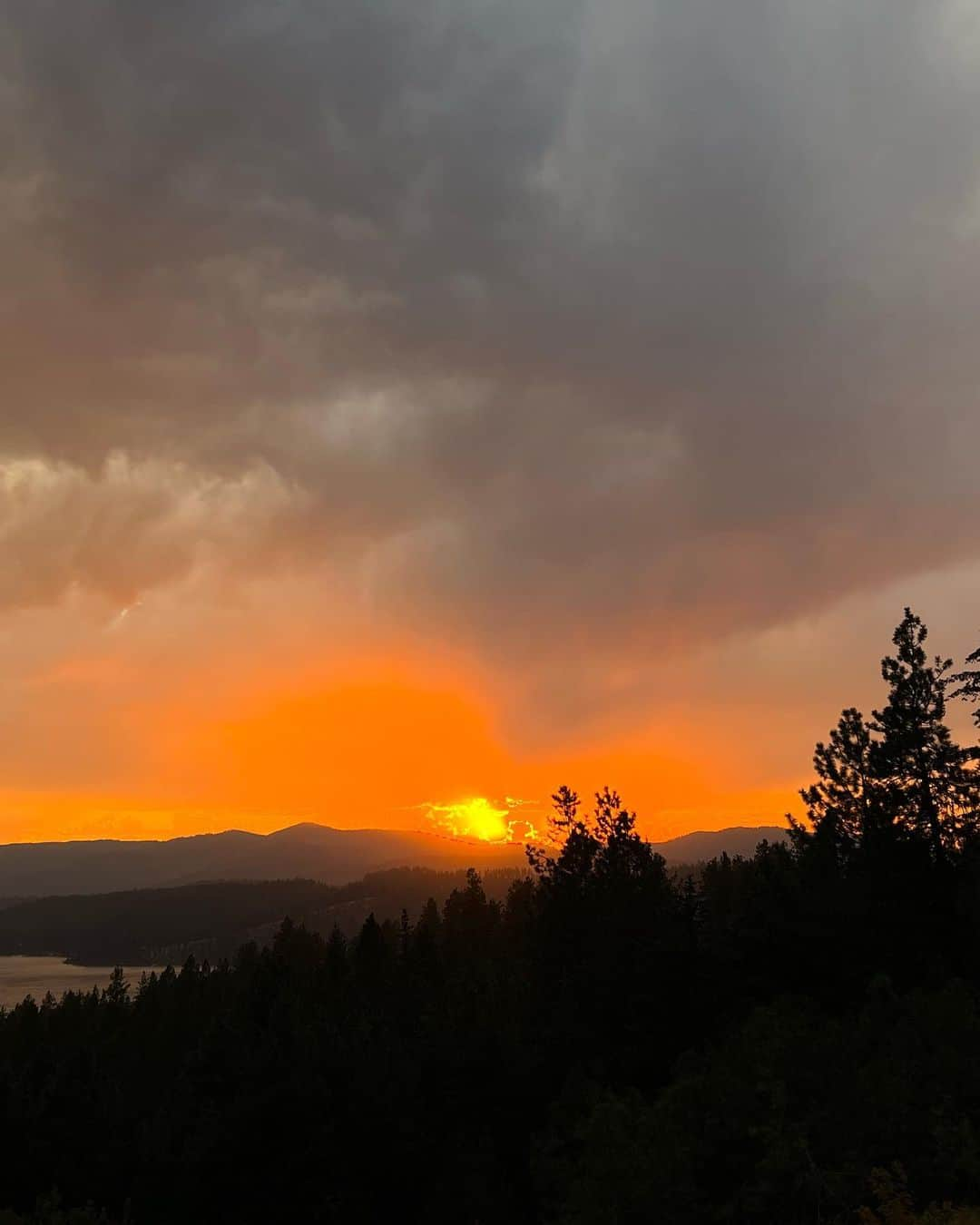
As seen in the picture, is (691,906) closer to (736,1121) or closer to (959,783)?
(959,783)

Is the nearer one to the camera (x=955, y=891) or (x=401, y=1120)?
(x=401, y=1120)

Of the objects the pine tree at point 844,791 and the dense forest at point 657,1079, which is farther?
the pine tree at point 844,791

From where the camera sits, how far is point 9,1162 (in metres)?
35.7

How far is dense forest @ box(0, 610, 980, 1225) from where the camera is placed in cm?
1873

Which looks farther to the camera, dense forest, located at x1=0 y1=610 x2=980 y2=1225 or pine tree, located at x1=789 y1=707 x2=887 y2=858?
pine tree, located at x1=789 y1=707 x2=887 y2=858

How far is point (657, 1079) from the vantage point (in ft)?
102

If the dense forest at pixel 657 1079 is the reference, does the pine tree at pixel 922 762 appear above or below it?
above

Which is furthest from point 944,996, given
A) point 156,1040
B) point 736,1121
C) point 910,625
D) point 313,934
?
point 313,934

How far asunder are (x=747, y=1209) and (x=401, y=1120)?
56.3ft

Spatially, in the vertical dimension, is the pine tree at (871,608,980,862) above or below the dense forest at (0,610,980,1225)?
above

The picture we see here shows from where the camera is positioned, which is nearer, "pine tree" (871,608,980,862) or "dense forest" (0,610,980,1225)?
"dense forest" (0,610,980,1225)

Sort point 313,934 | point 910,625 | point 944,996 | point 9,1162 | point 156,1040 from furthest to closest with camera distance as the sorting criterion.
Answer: point 313,934
point 156,1040
point 910,625
point 9,1162
point 944,996

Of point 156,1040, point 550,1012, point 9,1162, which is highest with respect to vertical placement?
point 550,1012

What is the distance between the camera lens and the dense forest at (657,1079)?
18734 millimetres
